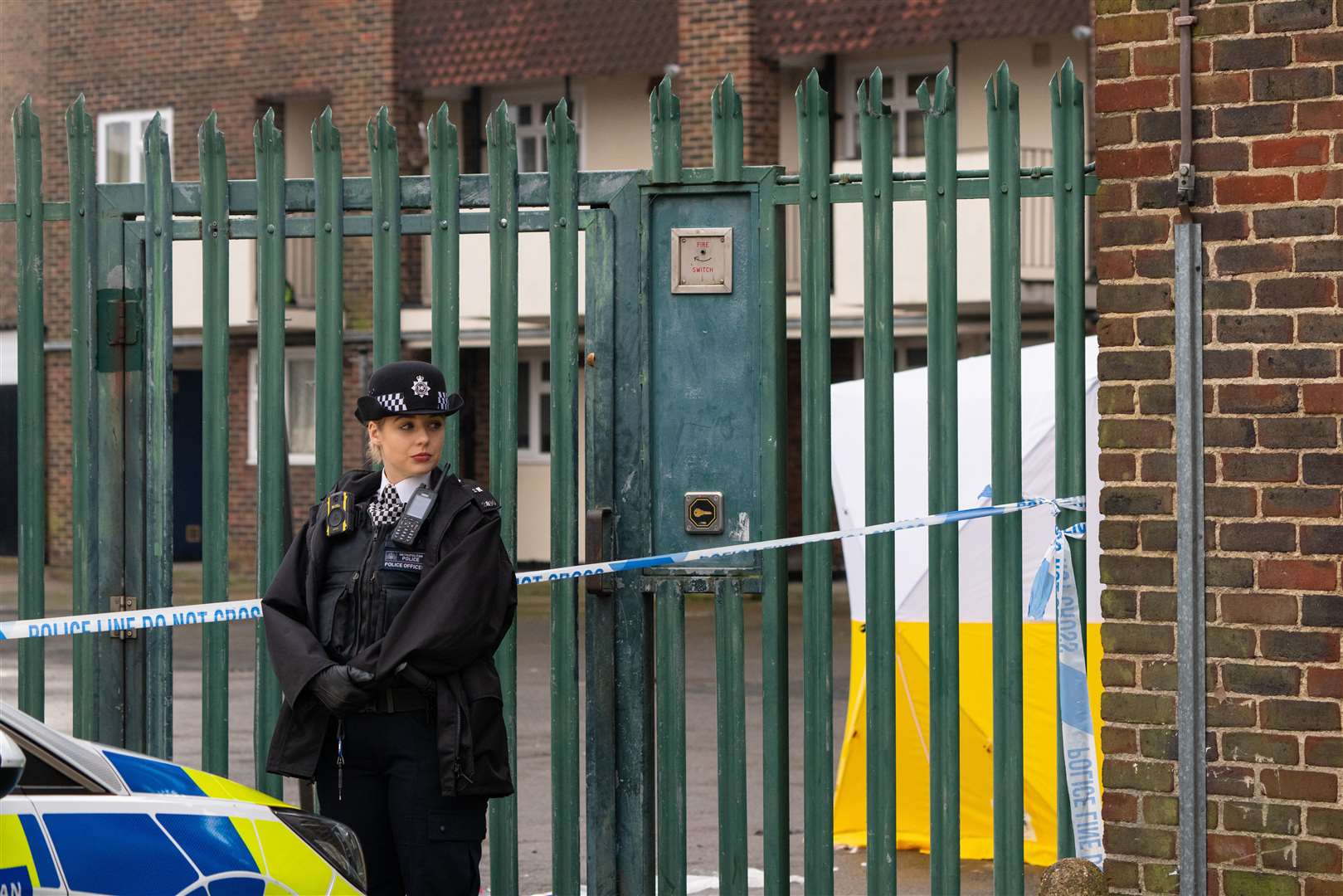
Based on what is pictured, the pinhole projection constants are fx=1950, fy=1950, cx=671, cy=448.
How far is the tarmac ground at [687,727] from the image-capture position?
27.5 ft

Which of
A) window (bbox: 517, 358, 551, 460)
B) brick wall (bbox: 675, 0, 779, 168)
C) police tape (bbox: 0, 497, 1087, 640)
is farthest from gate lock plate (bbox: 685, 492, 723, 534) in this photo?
window (bbox: 517, 358, 551, 460)


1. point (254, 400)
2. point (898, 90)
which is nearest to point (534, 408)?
point (254, 400)

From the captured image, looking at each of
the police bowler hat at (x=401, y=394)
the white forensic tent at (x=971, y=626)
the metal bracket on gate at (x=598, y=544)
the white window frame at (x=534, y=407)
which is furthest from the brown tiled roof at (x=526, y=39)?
the police bowler hat at (x=401, y=394)

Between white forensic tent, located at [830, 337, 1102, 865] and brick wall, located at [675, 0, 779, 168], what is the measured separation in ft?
49.0

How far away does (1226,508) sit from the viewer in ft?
16.3

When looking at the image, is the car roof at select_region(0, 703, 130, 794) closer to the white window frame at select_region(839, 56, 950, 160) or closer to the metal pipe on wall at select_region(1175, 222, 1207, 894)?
the metal pipe on wall at select_region(1175, 222, 1207, 894)

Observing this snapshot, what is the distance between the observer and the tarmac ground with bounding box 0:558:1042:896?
8.39 m

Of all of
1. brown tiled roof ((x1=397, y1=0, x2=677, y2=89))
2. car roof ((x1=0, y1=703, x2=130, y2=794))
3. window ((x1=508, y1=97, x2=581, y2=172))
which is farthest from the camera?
window ((x1=508, y1=97, x2=581, y2=172))

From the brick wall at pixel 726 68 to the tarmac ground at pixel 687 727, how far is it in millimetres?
5639

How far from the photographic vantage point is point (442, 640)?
15.1 ft

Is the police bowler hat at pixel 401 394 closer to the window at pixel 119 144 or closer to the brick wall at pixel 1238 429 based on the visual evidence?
the brick wall at pixel 1238 429

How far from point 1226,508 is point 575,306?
192cm

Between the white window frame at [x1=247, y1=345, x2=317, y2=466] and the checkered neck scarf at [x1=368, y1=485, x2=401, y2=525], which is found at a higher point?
the white window frame at [x1=247, y1=345, x2=317, y2=466]

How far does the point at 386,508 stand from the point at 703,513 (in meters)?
1.10
